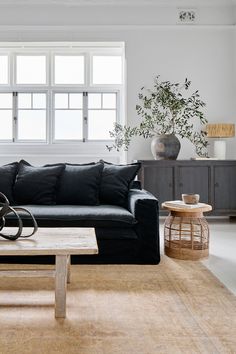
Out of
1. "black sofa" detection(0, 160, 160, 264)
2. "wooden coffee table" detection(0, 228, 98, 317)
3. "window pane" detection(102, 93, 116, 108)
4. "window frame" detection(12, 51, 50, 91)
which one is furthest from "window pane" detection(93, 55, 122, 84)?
"wooden coffee table" detection(0, 228, 98, 317)

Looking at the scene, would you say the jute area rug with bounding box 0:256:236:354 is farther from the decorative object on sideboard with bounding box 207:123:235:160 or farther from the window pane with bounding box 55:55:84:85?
the window pane with bounding box 55:55:84:85

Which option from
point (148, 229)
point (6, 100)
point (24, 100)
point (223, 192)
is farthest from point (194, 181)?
point (6, 100)

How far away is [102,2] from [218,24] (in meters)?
1.74

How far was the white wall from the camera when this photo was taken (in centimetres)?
575

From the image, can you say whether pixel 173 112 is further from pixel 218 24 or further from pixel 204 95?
pixel 218 24

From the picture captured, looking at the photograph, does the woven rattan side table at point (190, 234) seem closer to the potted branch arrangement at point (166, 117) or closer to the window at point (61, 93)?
the potted branch arrangement at point (166, 117)

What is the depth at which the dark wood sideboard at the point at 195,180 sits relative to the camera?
17.4ft

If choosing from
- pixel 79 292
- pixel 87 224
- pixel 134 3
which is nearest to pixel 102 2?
pixel 134 3

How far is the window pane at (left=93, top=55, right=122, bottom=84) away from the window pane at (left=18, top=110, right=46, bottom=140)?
39.6 inches

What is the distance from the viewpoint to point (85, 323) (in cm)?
209

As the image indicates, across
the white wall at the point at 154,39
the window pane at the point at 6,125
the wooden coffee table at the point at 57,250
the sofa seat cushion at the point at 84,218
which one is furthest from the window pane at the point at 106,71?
the wooden coffee table at the point at 57,250

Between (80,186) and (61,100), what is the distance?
2.70 m

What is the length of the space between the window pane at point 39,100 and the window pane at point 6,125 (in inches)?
16.2

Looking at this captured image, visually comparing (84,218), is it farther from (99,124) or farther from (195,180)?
(99,124)
